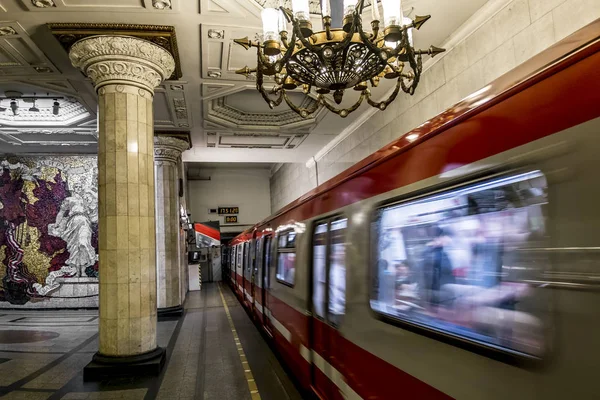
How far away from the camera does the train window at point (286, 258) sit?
5207mm

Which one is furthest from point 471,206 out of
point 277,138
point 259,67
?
point 277,138

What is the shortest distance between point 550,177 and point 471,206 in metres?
0.43

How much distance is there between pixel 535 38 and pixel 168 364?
22.0ft

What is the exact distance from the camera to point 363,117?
10344 mm

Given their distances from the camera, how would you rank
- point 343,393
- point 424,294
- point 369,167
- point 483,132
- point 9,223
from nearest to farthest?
point 483,132 → point 424,294 → point 369,167 → point 343,393 → point 9,223

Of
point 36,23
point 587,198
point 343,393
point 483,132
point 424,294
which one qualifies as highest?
point 36,23

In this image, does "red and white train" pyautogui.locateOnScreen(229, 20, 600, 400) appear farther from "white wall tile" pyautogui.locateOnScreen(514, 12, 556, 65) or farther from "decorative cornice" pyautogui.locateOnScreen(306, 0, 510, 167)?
"decorative cornice" pyautogui.locateOnScreen(306, 0, 510, 167)

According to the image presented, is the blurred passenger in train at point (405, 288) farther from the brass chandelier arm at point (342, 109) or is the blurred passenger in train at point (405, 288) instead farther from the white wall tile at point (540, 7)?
the white wall tile at point (540, 7)

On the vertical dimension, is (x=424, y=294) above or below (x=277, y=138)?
below

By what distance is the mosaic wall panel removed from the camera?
1416 centimetres

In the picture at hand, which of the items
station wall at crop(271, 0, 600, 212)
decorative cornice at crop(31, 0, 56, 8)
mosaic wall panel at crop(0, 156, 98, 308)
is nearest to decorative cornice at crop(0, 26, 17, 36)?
decorative cornice at crop(31, 0, 56, 8)

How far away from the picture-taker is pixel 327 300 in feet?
12.4

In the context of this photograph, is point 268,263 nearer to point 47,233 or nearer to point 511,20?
point 511,20

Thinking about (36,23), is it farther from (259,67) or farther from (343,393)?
(343,393)
